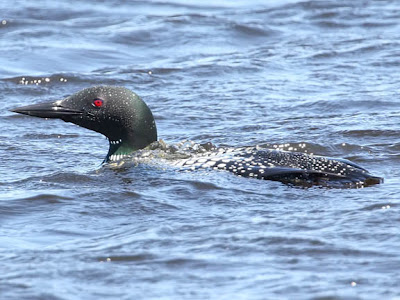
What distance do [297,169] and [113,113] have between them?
4.79ft

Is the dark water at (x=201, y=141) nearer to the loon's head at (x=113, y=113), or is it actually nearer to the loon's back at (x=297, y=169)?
the loon's back at (x=297, y=169)

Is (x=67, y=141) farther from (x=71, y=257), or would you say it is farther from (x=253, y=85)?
(x=71, y=257)

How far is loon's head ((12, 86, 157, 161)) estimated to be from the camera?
644cm

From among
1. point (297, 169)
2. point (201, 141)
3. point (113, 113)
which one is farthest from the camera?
point (201, 141)

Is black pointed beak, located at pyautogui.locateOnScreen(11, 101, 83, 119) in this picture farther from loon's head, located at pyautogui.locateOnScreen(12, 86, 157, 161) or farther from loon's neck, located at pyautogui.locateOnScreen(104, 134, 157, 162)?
loon's neck, located at pyautogui.locateOnScreen(104, 134, 157, 162)

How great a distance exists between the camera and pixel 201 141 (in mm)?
7562

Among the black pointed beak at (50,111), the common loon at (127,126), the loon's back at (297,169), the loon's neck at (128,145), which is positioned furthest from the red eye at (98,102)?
the loon's back at (297,169)

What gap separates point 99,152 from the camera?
7414 millimetres

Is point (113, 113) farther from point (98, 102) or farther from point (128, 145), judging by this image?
point (128, 145)

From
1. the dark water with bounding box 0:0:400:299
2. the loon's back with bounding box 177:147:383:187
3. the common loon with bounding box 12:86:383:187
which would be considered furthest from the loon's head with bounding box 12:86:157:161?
the loon's back with bounding box 177:147:383:187

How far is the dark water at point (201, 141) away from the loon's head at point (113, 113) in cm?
27

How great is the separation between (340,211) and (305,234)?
18.0 inches

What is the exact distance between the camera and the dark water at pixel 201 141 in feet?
14.8

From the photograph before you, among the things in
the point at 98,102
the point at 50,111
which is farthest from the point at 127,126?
the point at 50,111
